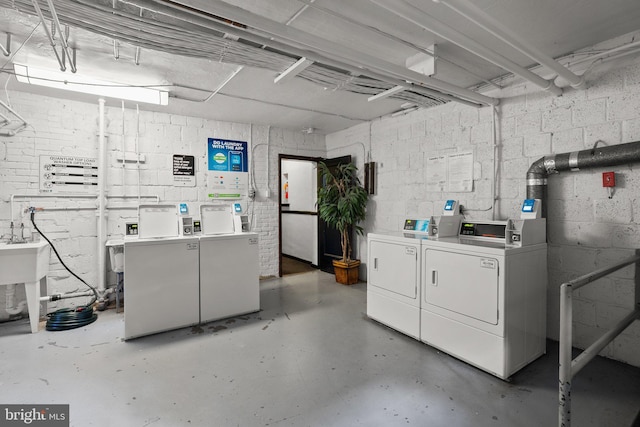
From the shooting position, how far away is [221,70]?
2910 mm

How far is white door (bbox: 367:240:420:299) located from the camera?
288 centimetres

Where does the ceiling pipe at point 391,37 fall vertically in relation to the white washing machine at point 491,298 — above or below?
above

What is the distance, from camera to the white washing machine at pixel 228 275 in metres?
3.25

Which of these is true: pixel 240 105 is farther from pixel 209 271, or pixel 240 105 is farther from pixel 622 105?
pixel 622 105

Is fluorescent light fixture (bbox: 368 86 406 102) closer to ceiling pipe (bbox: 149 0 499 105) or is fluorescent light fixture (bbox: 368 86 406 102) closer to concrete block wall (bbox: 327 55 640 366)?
ceiling pipe (bbox: 149 0 499 105)

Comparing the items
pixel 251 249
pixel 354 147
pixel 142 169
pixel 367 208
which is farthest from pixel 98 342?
pixel 354 147

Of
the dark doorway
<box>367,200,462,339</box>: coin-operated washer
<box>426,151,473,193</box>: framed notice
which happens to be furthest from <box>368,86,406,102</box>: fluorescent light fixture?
the dark doorway

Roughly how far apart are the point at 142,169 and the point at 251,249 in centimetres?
195

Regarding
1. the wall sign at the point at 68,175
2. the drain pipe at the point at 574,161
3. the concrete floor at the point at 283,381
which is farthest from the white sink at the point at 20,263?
the drain pipe at the point at 574,161

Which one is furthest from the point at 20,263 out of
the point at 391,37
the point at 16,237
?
the point at 391,37

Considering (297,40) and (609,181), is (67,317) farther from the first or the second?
(609,181)

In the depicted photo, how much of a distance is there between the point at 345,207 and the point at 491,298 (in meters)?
2.64

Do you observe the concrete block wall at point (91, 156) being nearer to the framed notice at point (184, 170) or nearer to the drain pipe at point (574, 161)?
the framed notice at point (184, 170)

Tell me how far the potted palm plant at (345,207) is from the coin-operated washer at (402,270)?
1369 millimetres
